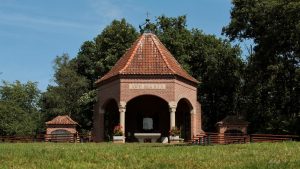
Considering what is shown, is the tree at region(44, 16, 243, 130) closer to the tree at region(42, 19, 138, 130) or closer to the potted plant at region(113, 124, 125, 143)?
the tree at region(42, 19, 138, 130)

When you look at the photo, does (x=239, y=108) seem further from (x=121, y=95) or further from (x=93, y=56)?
(x=121, y=95)

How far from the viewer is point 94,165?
11.8 meters

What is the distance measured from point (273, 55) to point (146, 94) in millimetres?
13452

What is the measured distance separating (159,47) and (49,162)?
29289 mm

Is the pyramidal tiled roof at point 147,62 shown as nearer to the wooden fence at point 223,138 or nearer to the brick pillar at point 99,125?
the brick pillar at point 99,125

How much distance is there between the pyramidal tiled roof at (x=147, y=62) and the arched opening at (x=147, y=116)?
4025 mm

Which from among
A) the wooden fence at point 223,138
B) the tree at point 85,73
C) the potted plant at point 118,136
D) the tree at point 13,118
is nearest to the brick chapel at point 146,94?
the potted plant at point 118,136

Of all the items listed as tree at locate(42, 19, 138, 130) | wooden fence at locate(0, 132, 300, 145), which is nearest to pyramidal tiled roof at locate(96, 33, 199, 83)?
wooden fence at locate(0, 132, 300, 145)

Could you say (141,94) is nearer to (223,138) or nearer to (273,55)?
(223,138)

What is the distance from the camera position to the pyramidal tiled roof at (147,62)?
38344 millimetres

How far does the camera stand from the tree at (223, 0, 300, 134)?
42903mm

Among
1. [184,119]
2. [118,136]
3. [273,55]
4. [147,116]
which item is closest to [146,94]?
[118,136]

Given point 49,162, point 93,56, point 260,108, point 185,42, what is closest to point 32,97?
point 93,56

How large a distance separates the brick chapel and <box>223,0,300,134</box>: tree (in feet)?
25.6
